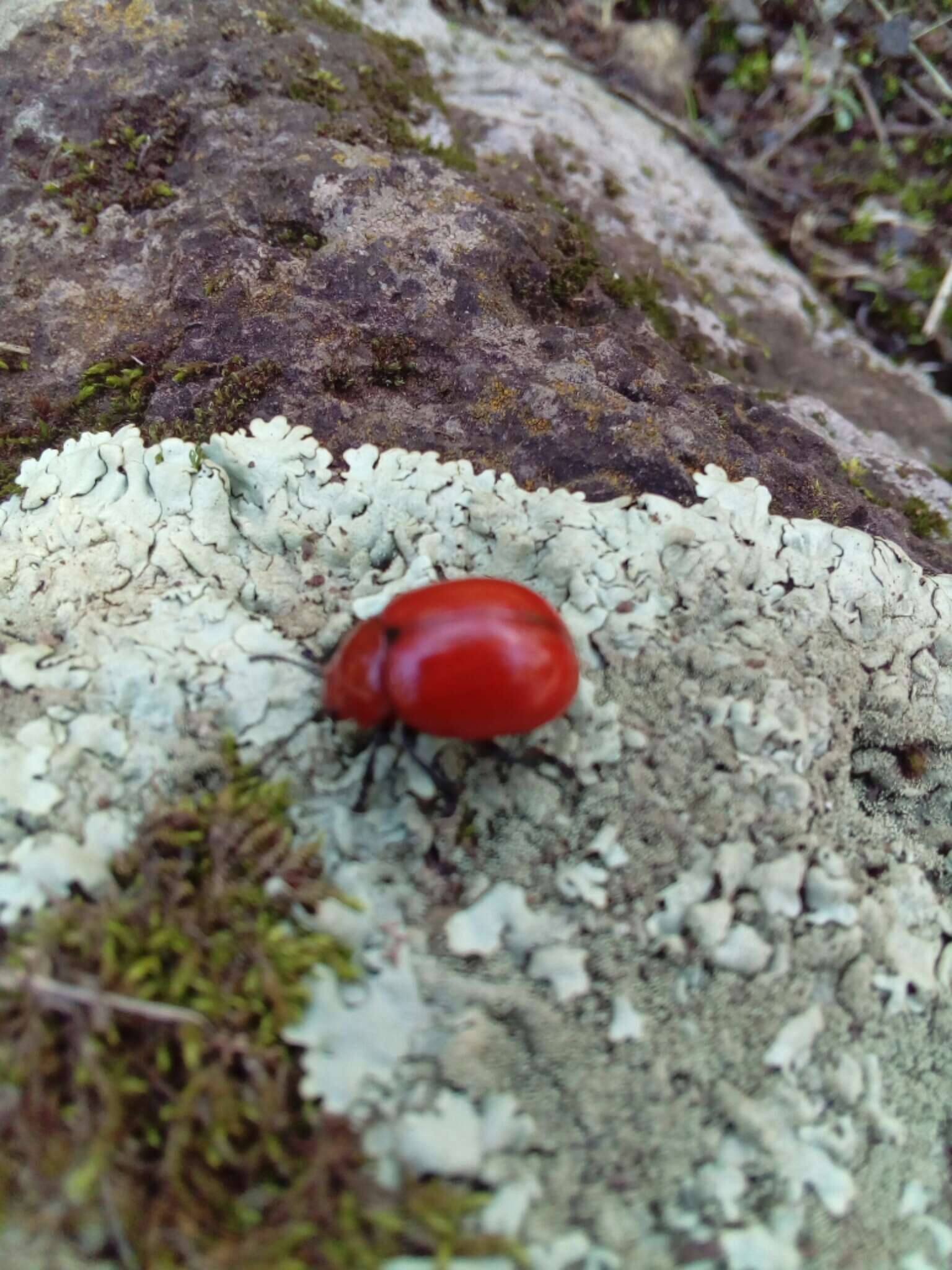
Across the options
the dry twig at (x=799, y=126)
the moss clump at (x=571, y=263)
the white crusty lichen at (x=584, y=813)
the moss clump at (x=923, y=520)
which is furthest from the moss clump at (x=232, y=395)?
the dry twig at (x=799, y=126)

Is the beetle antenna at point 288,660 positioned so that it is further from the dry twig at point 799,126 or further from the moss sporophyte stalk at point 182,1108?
the dry twig at point 799,126

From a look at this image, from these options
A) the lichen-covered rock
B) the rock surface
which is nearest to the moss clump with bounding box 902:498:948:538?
the lichen-covered rock

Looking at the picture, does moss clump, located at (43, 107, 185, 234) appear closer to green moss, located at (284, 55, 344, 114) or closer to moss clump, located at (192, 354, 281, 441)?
green moss, located at (284, 55, 344, 114)

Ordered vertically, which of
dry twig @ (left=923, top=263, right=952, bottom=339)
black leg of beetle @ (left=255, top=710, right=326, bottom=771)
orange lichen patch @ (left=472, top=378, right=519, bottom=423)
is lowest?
black leg of beetle @ (left=255, top=710, right=326, bottom=771)

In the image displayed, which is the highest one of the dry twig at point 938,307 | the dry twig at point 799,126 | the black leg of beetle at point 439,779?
Result: the dry twig at point 799,126

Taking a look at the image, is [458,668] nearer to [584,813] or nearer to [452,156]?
[584,813]

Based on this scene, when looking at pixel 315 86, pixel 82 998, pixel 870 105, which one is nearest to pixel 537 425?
pixel 315 86

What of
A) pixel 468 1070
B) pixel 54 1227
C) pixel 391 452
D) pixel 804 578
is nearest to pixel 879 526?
pixel 804 578
